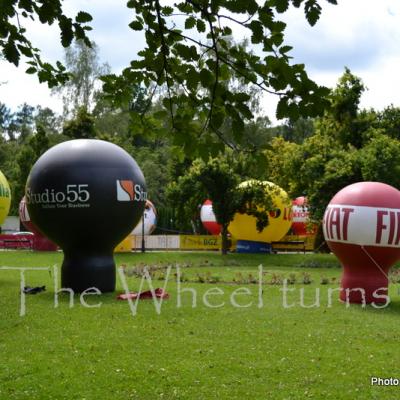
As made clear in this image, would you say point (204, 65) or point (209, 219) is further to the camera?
point (209, 219)

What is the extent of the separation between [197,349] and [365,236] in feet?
17.7

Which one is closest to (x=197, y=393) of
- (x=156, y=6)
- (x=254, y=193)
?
(x=156, y=6)

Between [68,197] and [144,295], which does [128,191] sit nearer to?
[68,197]

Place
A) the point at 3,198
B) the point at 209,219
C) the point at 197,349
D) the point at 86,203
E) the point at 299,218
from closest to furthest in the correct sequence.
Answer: the point at 197,349 → the point at 86,203 → the point at 3,198 → the point at 209,219 → the point at 299,218

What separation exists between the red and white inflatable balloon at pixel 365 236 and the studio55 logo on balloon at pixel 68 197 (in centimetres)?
523

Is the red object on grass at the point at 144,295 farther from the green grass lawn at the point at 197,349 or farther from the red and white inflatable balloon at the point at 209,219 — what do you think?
the red and white inflatable balloon at the point at 209,219

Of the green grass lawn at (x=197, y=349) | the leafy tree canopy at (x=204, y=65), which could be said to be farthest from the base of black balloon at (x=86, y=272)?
the leafy tree canopy at (x=204, y=65)

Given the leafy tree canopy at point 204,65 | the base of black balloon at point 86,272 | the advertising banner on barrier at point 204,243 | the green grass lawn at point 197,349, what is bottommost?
the advertising banner on barrier at point 204,243

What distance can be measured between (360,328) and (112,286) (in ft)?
20.4

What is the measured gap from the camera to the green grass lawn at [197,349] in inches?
267

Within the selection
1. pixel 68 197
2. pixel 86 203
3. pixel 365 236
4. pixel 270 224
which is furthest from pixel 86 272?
pixel 270 224

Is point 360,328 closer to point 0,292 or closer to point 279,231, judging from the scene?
point 0,292

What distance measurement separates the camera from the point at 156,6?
15.5 ft

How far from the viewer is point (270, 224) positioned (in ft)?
101
